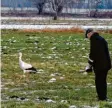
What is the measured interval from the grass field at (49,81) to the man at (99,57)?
51 centimetres

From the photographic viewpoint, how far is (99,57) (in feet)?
41.6

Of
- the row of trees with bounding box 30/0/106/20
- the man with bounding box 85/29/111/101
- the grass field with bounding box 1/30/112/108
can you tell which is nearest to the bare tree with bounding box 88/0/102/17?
the row of trees with bounding box 30/0/106/20

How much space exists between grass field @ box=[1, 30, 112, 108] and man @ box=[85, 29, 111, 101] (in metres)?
0.51

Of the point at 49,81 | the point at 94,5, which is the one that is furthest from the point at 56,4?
the point at 49,81

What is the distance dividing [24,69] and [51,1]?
259 feet

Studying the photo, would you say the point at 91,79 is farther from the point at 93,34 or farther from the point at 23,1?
the point at 23,1

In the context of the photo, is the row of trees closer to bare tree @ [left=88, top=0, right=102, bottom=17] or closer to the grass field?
bare tree @ [left=88, top=0, right=102, bottom=17]

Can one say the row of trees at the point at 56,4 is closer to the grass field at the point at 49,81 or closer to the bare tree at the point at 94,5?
the bare tree at the point at 94,5

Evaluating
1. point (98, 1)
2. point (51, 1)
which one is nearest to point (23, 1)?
point (98, 1)

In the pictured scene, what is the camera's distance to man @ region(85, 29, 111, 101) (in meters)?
12.7

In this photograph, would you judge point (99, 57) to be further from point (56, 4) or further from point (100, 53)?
point (56, 4)

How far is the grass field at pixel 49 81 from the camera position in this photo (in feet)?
41.4

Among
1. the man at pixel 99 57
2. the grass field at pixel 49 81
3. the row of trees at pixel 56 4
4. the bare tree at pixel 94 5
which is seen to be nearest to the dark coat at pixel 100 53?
the man at pixel 99 57

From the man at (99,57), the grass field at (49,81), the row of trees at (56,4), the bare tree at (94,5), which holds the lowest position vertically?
the bare tree at (94,5)
